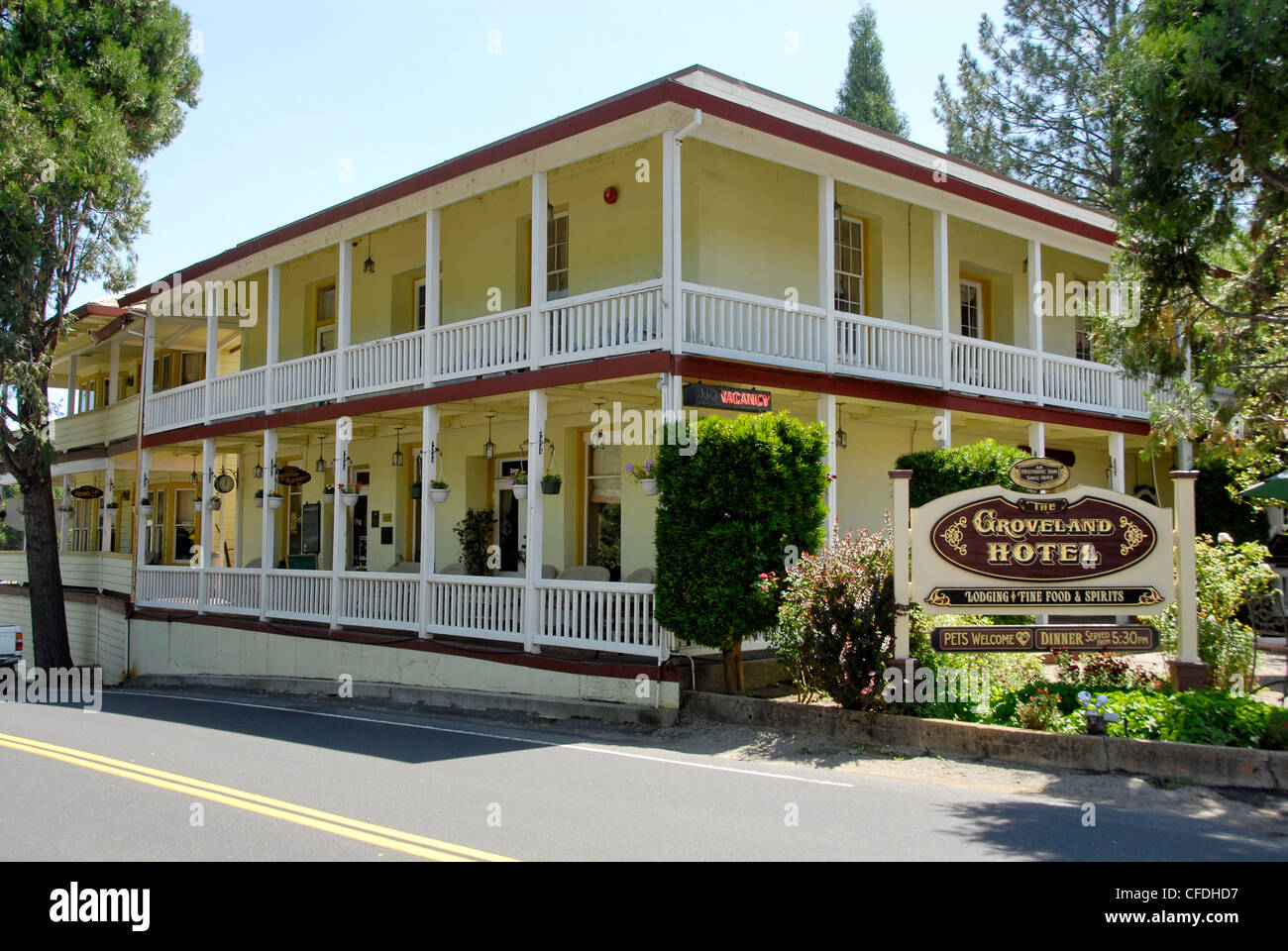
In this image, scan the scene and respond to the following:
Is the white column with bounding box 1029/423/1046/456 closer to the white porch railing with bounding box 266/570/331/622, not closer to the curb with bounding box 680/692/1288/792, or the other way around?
the curb with bounding box 680/692/1288/792

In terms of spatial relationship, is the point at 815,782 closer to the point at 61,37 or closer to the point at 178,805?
the point at 178,805

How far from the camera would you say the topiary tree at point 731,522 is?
10.3 m

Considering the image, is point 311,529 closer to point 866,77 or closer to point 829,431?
point 829,431

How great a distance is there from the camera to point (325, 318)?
67.6 ft

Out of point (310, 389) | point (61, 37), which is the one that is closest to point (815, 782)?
point (310, 389)

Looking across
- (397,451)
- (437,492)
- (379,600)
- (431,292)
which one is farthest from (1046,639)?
(397,451)

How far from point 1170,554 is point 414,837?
280 inches

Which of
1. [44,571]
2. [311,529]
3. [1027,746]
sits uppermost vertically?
[311,529]

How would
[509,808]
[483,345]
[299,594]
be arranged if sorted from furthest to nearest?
1. [299,594]
2. [483,345]
3. [509,808]

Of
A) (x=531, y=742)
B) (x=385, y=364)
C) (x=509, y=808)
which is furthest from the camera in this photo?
(x=385, y=364)

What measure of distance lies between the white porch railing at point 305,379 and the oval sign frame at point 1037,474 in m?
11.1

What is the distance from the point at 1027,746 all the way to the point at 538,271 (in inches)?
317

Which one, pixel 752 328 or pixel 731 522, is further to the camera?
pixel 752 328
